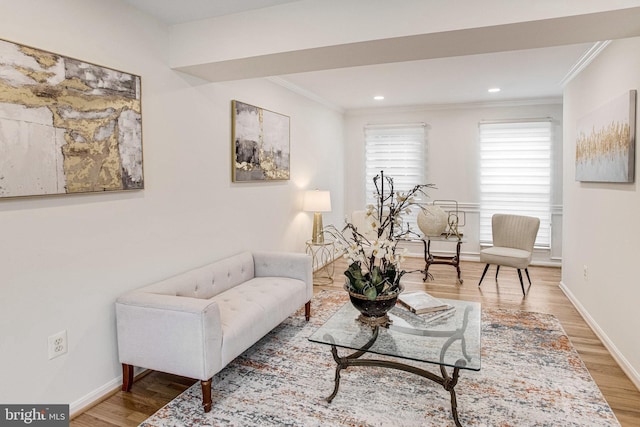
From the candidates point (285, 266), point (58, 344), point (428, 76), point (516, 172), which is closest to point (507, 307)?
point (285, 266)

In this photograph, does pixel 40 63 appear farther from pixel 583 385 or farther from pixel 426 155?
pixel 426 155

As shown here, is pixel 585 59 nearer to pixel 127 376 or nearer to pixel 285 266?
pixel 285 266

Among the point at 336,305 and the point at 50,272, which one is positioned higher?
the point at 50,272

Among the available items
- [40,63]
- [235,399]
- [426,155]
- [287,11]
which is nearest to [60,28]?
[40,63]

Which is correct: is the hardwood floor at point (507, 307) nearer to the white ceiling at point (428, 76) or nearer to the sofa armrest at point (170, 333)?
the sofa armrest at point (170, 333)

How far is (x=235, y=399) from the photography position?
2.44 m

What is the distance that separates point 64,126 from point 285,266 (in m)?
2.08

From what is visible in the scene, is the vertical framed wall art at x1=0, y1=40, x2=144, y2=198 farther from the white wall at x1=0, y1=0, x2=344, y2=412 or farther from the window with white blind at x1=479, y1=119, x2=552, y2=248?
the window with white blind at x1=479, y1=119, x2=552, y2=248

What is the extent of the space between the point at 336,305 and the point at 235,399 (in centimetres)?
192

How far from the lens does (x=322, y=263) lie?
5.95m

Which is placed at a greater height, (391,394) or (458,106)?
(458,106)

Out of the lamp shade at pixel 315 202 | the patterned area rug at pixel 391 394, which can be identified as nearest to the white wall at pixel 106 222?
the patterned area rug at pixel 391 394

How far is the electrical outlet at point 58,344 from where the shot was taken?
217cm
